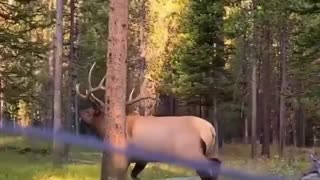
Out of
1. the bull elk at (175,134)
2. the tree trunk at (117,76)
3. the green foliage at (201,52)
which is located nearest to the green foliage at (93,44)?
the green foliage at (201,52)

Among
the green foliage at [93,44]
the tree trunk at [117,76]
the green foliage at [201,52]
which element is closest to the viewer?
the tree trunk at [117,76]

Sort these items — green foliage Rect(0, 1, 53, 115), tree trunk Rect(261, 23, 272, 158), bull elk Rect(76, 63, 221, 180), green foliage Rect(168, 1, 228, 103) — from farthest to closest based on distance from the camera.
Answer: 1. tree trunk Rect(261, 23, 272, 158)
2. green foliage Rect(168, 1, 228, 103)
3. green foliage Rect(0, 1, 53, 115)
4. bull elk Rect(76, 63, 221, 180)

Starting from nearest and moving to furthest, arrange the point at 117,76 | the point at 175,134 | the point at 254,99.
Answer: the point at 117,76 < the point at 175,134 < the point at 254,99

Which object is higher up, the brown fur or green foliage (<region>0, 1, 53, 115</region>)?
green foliage (<region>0, 1, 53, 115</region>)

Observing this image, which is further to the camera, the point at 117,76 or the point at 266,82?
the point at 266,82

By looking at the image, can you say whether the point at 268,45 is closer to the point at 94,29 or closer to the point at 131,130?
the point at 94,29

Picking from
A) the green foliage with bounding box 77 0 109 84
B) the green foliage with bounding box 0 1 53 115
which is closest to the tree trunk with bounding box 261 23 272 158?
the green foliage with bounding box 77 0 109 84

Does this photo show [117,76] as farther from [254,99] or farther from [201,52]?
[201,52]

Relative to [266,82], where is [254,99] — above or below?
below

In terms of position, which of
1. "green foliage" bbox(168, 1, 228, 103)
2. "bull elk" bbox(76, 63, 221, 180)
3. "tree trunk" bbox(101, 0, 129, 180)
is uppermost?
"green foliage" bbox(168, 1, 228, 103)

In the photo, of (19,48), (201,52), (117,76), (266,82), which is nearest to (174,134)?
(117,76)

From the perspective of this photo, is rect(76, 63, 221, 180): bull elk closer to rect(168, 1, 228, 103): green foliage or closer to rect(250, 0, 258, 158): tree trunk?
rect(250, 0, 258, 158): tree trunk

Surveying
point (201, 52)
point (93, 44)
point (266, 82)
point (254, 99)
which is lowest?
point (254, 99)

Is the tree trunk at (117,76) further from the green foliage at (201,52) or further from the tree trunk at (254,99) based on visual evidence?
the green foliage at (201,52)
